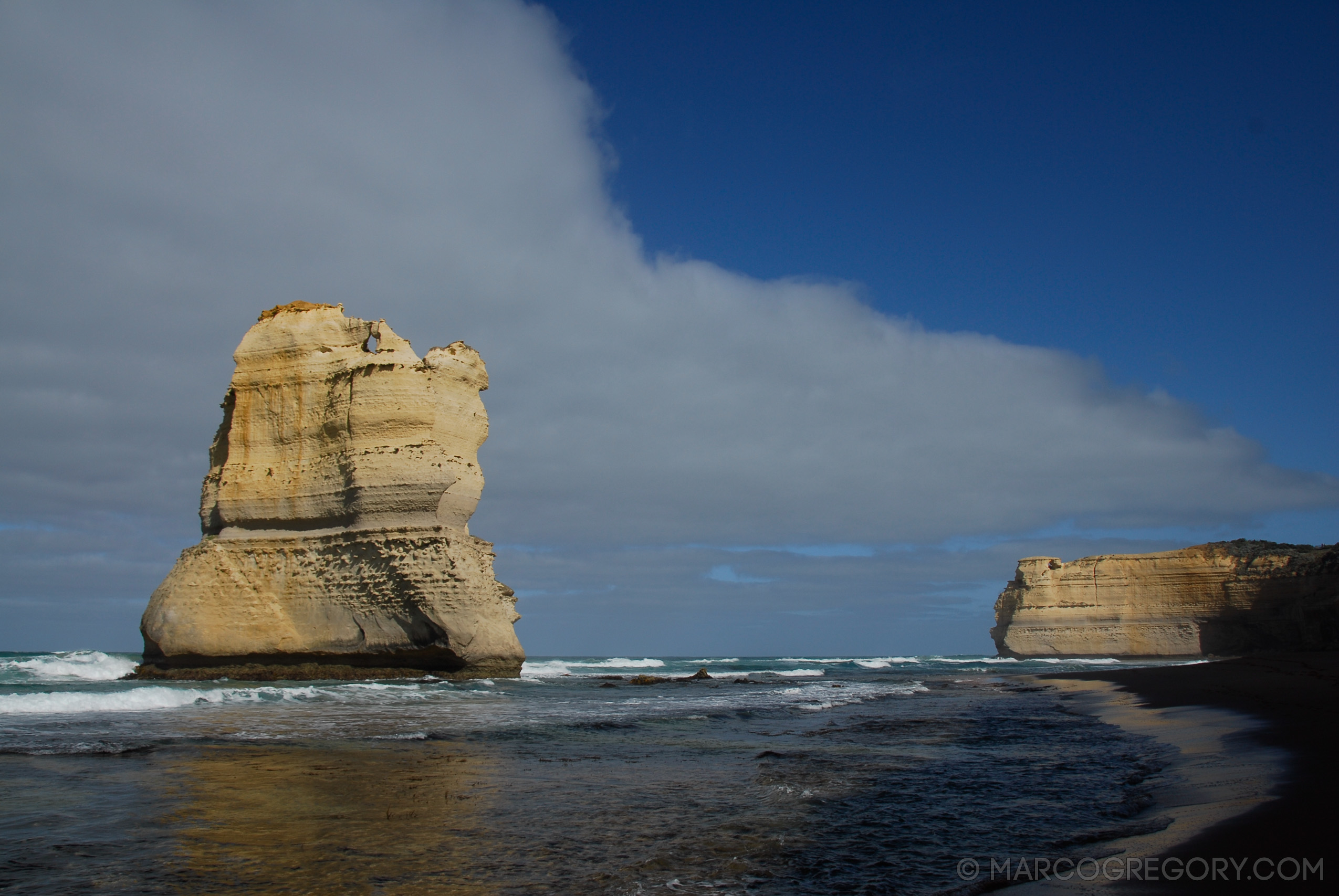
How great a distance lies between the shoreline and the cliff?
28665 millimetres

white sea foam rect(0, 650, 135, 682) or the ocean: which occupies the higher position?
the ocean

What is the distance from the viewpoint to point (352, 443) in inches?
1032

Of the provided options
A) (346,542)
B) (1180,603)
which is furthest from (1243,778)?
(1180,603)

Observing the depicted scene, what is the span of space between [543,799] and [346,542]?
69.3 feet

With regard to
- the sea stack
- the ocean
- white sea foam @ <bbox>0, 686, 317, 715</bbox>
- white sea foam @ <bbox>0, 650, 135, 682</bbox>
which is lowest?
white sea foam @ <bbox>0, 650, 135, 682</bbox>

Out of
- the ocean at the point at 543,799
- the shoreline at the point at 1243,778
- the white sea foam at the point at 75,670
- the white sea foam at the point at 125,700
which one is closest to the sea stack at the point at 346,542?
the white sea foam at the point at 75,670

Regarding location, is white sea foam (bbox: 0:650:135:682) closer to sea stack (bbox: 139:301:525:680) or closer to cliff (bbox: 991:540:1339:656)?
sea stack (bbox: 139:301:525:680)

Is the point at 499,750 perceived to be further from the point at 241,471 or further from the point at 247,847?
the point at 241,471

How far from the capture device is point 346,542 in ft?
84.6

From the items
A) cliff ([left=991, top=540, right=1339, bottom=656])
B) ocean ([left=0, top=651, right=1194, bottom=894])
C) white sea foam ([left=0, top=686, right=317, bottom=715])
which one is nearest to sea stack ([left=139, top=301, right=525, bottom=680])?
white sea foam ([left=0, top=686, right=317, bottom=715])

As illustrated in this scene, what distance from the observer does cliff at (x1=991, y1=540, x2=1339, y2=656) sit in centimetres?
4245

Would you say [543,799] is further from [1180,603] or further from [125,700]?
[1180,603]

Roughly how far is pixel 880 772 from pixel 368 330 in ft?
82.7

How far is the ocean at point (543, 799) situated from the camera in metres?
4.68
